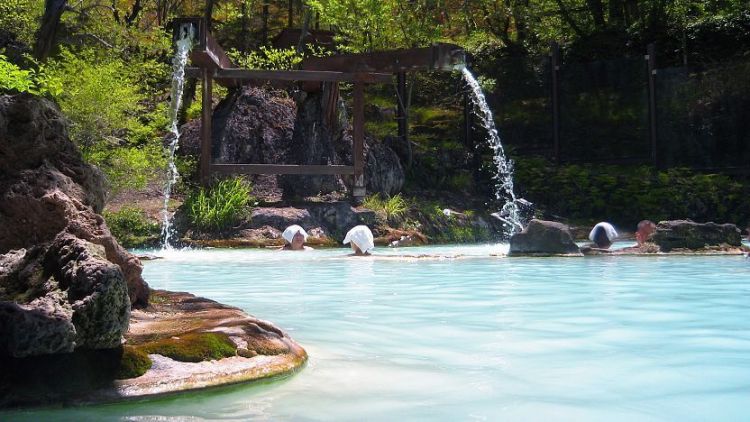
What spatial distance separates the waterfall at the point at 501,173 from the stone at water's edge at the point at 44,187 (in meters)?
15.5

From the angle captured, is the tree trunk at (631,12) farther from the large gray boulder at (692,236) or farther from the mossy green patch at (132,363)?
the mossy green patch at (132,363)

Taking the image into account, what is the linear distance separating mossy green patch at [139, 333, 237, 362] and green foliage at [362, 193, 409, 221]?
14.6 m

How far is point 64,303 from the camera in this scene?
3553 mm

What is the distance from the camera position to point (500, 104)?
23.5 m

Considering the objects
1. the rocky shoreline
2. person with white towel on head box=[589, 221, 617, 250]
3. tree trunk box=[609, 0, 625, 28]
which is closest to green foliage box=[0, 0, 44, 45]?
person with white towel on head box=[589, 221, 617, 250]

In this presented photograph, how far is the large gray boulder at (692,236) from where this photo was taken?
12.9 m

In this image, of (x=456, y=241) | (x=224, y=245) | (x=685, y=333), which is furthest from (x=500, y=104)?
(x=685, y=333)

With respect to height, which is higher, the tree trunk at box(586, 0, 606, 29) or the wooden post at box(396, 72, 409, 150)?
the tree trunk at box(586, 0, 606, 29)

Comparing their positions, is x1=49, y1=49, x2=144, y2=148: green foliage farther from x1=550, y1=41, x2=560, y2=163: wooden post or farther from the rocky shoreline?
x1=550, y1=41, x2=560, y2=163: wooden post

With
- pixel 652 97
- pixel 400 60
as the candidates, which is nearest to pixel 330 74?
pixel 400 60

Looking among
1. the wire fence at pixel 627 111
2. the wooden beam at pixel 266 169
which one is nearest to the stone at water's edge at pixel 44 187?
the wooden beam at pixel 266 169

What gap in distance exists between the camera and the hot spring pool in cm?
337

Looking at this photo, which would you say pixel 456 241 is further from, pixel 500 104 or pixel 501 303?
pixel 501 303

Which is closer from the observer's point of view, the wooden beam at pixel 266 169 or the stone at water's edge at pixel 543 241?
the stone at water's edge at pixel 543 241
